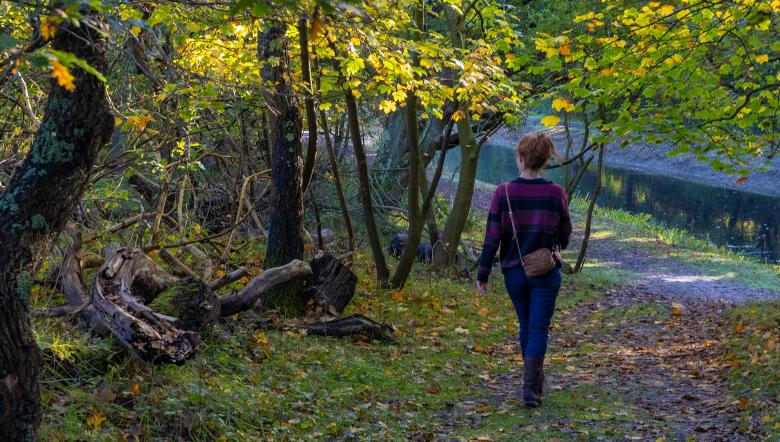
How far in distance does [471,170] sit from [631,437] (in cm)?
697

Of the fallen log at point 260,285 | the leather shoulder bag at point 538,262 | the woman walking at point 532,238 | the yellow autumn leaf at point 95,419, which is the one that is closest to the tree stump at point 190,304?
the fallen log at point 260,285

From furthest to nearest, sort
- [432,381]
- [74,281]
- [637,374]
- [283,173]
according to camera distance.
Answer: [283,173]
[637,374]
[432,381]
[74,281]

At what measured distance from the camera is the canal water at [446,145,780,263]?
24203mm

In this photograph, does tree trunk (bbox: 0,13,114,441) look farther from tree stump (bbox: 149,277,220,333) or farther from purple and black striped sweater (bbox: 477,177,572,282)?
purple and black striped sweater (bbox: 477,177,572,282)

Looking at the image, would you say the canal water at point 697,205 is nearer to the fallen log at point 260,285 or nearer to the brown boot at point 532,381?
the fallen log at point 260,285

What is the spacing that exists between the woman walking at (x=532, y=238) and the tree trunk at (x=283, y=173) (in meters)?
3.03

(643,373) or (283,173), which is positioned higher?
(283,173)

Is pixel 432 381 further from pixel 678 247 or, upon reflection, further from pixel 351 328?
pixel 678 247

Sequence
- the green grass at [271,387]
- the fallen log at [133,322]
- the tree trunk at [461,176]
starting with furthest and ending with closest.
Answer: the tree trunk at [461,176] < the fallen log at [133,322] < the green grass at [271,387]

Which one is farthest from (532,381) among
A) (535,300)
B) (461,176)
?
(461,176)

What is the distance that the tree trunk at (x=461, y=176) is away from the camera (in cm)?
1119

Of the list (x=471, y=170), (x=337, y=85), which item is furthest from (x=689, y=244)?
(x=337, y=85)

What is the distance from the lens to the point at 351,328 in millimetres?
7473

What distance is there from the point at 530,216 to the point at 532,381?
1.28 meters
